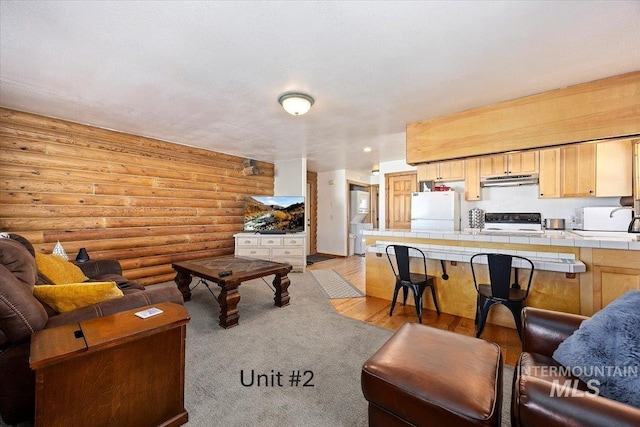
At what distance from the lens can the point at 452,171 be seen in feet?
15.7

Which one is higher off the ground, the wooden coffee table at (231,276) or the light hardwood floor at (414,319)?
the wooden coffee table at (231,276)

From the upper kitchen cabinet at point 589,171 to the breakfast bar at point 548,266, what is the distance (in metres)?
1.05

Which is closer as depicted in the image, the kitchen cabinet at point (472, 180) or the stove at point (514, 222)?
the stove at point (514, 222)

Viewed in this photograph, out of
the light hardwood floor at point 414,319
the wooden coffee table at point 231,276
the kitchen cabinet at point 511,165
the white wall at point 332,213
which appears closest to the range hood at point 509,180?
the kitchen cabinet at point 511,165

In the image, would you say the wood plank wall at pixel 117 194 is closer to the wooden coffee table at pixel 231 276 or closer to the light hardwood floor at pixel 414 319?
the wooden coffee table at pixel 231 276

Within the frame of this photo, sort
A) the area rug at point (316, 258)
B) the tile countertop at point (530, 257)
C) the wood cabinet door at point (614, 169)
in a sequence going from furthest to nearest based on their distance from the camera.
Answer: the area rug at point (316, 258) < the wood cabinet door at point (614, 169) < the tile countertop at point (530, 257)

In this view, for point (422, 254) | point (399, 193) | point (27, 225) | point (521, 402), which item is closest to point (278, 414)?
point (521, 402)

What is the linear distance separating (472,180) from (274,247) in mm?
3736

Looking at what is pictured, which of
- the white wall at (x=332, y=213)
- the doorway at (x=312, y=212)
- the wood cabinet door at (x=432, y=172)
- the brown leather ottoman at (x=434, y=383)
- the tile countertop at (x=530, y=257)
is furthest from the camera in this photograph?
the doorway at (x=312, y=212)

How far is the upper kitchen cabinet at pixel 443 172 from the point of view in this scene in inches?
185

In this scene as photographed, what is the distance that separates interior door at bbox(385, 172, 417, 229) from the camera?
19.2ft

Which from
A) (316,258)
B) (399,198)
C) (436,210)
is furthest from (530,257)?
(316,258)

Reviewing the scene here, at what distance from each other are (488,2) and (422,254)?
2224 mm

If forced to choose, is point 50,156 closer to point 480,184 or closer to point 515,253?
point 515,253
